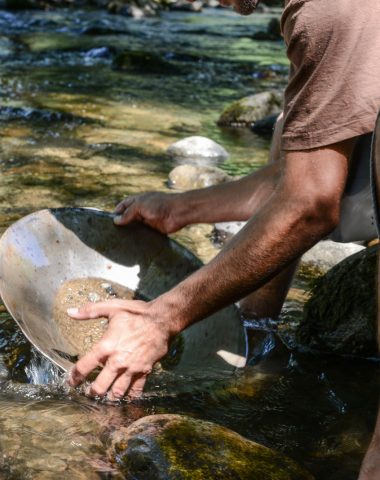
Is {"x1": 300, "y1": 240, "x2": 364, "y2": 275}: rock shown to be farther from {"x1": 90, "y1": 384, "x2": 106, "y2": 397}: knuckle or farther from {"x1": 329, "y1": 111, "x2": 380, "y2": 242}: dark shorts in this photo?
{"x1": 90, "y1": 384, "x2": 106, "y2": 397}: knuckle

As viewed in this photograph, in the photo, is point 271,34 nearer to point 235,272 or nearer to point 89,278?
point 89,278

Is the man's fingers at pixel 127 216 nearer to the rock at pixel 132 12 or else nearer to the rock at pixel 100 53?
the rock at pixel 100 53

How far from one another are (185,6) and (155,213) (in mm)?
19566

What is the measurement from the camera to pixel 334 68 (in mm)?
2023

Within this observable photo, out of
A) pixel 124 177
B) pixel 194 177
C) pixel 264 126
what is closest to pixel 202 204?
pixel 194 177

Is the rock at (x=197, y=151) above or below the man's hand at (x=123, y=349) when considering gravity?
below

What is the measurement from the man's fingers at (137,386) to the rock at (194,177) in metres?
2.97

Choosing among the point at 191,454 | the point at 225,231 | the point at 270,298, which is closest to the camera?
the point at 191,454

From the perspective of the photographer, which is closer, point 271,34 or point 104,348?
point 104,348

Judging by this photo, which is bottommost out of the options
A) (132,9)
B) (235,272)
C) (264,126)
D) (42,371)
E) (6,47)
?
(132,9)

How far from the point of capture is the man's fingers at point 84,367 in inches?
84.8

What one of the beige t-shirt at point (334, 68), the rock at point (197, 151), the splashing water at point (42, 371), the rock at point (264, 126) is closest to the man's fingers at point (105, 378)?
the splashing water at point (42, 371)

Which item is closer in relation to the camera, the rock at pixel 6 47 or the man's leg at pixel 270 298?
the man's leg at pixel 270 298

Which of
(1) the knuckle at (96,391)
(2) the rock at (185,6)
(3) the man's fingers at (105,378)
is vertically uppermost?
(3) the man's fingers at (105,378)
